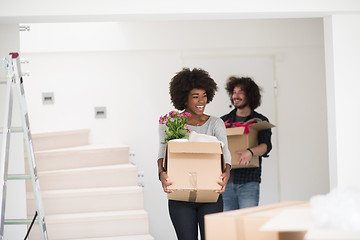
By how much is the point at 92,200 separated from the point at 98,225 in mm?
291

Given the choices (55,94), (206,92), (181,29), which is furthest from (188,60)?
(206,92)

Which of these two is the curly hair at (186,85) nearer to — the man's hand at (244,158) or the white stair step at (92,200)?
the man's hand at (244,158)

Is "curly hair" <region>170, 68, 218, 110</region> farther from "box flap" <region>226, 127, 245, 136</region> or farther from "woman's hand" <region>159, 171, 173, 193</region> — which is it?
"box flap" <region>226, 127, 245, 136</region>

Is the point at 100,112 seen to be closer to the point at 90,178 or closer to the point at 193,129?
the point at 90,178

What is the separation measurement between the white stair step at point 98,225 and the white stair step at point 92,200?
0.18m

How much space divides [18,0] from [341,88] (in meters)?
1.99

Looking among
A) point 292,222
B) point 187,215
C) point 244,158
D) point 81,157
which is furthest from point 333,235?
point 81,157

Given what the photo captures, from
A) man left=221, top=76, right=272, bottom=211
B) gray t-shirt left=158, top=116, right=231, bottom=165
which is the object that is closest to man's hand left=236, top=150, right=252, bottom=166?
man left=221, top=76, right=272, bottom=211

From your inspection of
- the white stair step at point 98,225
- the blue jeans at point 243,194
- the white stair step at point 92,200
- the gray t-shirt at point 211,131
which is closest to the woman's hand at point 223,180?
the gray t-shirt at point 211,131

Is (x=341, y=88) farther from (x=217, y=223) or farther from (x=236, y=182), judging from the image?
(x=217, y=223)

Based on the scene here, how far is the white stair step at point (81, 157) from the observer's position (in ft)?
16.1

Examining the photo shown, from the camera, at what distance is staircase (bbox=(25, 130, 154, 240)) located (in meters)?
4.25

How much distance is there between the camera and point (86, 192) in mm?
4488

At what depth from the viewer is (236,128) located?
12.9 feet
